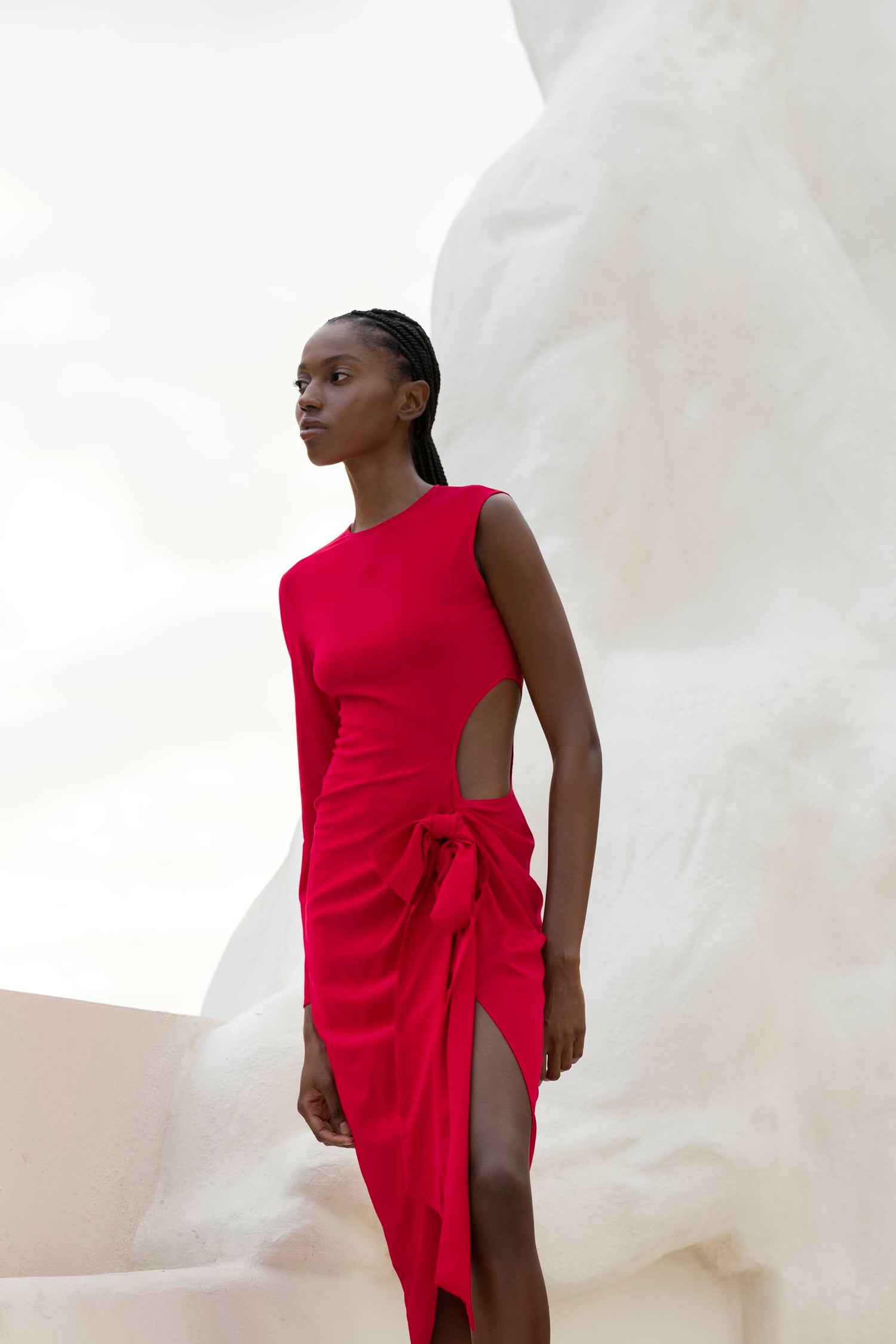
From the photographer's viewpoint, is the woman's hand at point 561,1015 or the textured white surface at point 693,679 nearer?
the woman's hand at point 561,1015

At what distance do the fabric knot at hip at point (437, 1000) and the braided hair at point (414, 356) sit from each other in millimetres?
454

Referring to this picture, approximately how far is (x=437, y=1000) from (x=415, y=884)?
0.38ft

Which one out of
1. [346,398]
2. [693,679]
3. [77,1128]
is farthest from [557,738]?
[693,679]

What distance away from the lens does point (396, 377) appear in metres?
1.65

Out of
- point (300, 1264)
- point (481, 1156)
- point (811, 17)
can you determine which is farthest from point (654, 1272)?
point (811, 17)

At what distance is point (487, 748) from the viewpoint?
151cm

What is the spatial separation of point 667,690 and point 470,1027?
1.48m

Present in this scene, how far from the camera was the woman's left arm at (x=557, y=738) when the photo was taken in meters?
1.44

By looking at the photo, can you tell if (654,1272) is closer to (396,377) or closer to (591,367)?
(396,377)

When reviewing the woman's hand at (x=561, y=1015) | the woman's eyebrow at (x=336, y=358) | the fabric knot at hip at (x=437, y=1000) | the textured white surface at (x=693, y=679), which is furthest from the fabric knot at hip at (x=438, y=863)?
the textured white surface at (x=693, y=679)

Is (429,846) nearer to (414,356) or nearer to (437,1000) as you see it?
(437,1000)

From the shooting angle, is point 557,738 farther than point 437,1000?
Yes

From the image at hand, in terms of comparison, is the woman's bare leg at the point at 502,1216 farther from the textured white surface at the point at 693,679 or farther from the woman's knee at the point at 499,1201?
the textured white surface at the point at 693,679

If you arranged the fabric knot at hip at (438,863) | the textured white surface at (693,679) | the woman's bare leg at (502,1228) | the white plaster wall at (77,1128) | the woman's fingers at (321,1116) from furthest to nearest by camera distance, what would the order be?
the textured white surface at (693,679) → the white plaster wall at (77,1128) → the woman's fingers at (321,1116) → the fabric knot at hip at (438,863) → the woman's bare leg at (502,1228)
